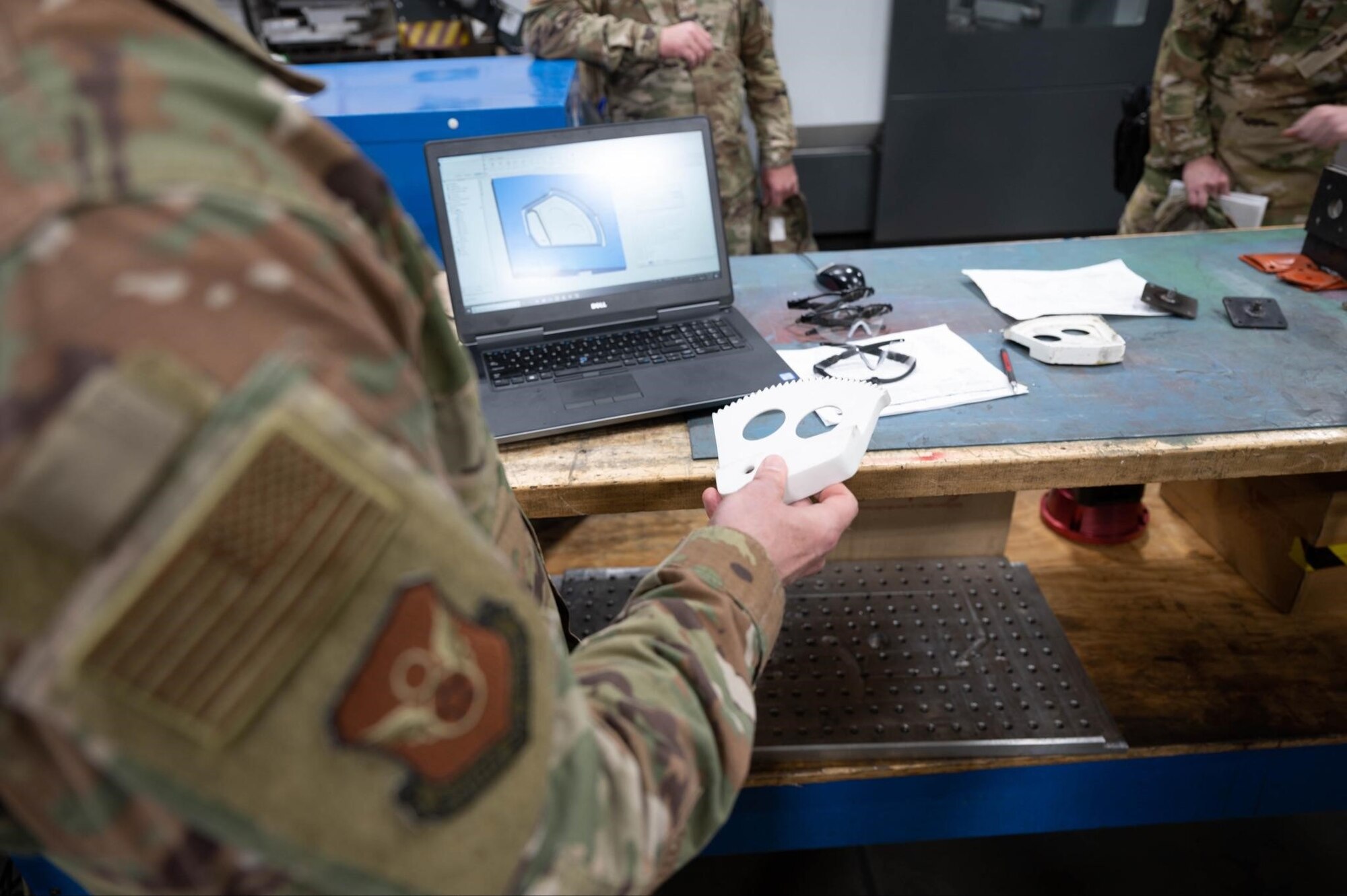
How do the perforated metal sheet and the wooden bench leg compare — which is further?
the wooden bench leg

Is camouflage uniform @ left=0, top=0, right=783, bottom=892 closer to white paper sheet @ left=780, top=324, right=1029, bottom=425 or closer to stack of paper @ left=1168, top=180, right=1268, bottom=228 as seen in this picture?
white paper sheet @ left=780, top=324, right=1029, bottom=425

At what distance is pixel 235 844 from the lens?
0.27 metres

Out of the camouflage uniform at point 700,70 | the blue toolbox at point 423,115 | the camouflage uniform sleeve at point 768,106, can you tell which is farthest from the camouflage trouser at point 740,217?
the blue toolbox at point 423,115

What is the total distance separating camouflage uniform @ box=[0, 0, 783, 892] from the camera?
0.75 feet

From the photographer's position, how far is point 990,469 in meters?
0.78

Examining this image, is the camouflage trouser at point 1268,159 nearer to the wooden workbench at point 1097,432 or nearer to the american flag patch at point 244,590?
the wooden workbench at point 1097,432

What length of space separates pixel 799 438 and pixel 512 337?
42cm

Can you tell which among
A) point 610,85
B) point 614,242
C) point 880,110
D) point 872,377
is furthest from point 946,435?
point 880,110

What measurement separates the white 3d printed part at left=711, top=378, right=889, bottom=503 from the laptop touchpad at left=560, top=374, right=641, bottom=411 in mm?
102

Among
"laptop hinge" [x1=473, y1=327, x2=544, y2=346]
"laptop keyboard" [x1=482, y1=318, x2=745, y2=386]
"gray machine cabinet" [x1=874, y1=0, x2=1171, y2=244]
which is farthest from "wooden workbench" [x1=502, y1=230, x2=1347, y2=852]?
"gray machine cabinet" [x1=874, y1=0, x2=1171, y2=244]

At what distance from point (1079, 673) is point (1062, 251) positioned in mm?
651

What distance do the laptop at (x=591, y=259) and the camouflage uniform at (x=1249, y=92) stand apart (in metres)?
1.50

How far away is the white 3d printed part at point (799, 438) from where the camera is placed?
69 cm

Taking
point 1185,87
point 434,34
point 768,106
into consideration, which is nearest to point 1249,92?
point 1185,87
